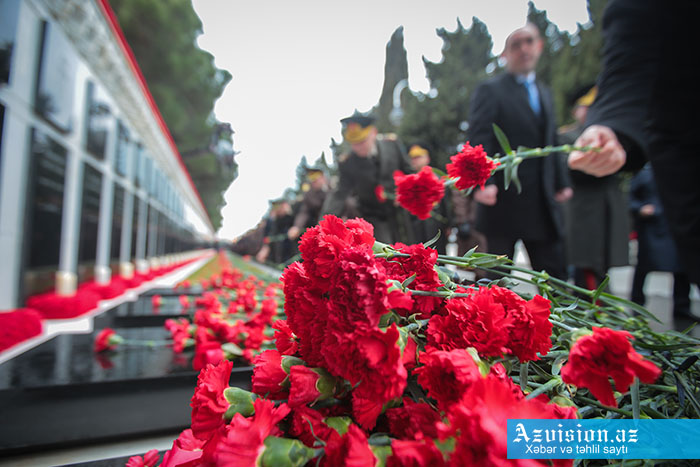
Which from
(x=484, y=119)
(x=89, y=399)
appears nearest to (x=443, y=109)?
(x=484, y=119)

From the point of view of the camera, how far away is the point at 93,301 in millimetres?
3713

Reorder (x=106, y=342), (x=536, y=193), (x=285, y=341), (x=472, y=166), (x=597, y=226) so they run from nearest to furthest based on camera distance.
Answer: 1. (x=285, y=341)
2. (x=472, y=166)
3. (x=106, y=342)
4. (x=536, y=193)
5. (x=597, y=226)

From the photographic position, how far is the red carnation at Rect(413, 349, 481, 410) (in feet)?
1.02

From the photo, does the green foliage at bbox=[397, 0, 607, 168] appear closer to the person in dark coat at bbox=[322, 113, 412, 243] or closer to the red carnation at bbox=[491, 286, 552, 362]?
the person in dark coat at bbox=[322, 113, 412, 243]

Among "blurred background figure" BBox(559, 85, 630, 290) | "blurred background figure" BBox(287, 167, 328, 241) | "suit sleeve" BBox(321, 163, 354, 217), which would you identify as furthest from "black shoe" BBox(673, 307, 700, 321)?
"blurred background figure" BBox(287, 167, 328, 241)

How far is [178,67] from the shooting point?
480 inches

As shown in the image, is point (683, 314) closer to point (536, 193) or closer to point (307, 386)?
point (536, 193)

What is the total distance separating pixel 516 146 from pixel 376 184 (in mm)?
1752

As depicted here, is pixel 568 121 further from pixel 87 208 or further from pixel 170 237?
pixel 170 237

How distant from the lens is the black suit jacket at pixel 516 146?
2.39 m

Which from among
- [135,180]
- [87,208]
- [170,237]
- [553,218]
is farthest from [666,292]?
[170,237]

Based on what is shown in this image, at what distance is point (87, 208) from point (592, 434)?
558cm

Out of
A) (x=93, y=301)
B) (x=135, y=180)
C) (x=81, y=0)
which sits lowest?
(x=93, y=301)

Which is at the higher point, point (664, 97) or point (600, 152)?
point (664, 97)
